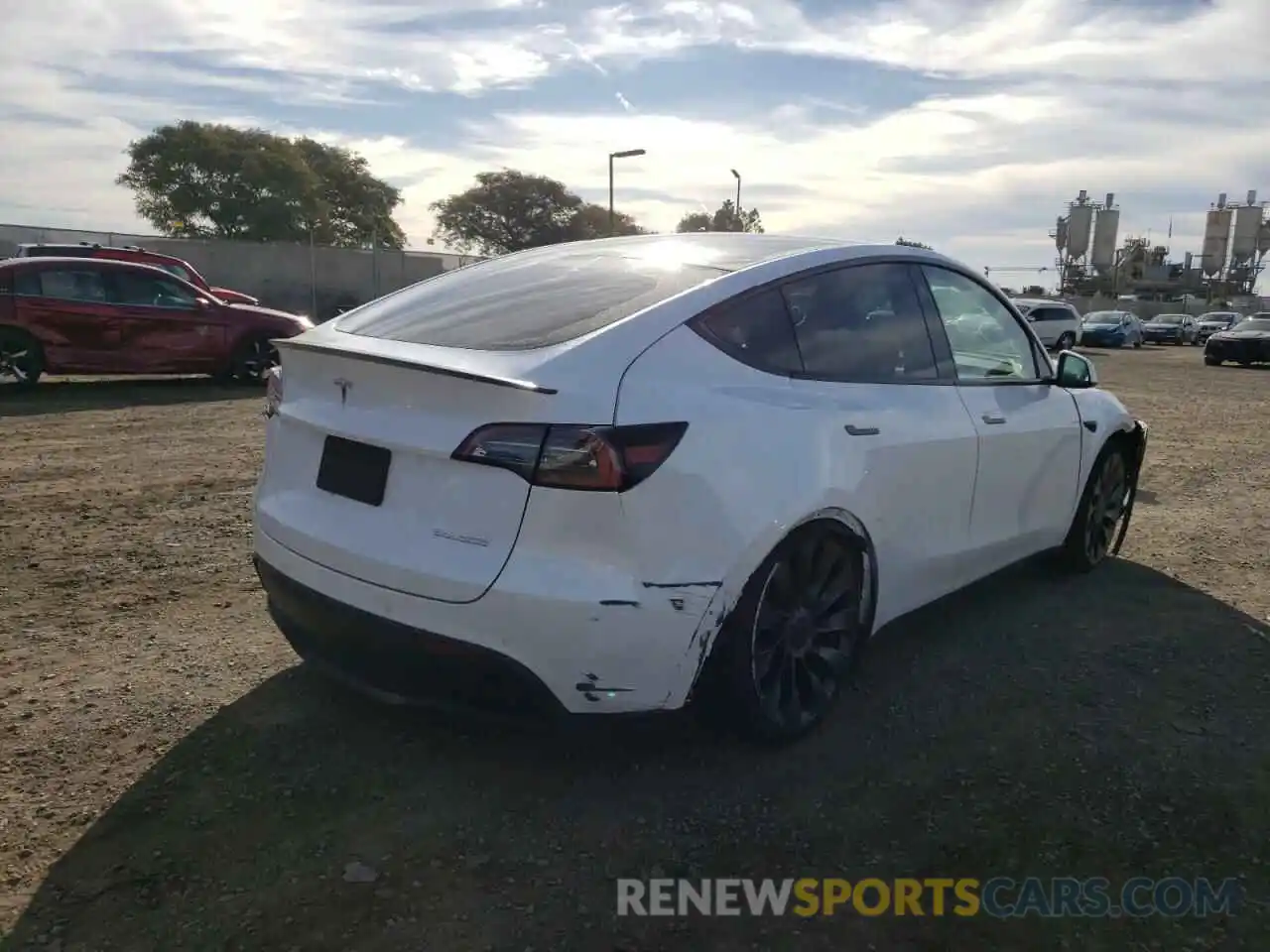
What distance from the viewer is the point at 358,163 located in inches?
2621

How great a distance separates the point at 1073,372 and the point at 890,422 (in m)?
1.69

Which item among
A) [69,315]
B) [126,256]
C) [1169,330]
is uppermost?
[126,256]

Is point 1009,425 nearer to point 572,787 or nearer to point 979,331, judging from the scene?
point 979,331

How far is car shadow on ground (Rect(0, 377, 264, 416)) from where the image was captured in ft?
33.2

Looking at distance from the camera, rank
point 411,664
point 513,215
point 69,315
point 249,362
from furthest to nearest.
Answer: point 513,215 → point 249,362 → point 69,315 → point 411,664

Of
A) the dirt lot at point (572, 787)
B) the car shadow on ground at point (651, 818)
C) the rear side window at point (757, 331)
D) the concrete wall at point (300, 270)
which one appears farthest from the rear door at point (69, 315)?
the concrete wall at point (300, 270)

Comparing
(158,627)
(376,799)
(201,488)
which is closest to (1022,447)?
(376,799)

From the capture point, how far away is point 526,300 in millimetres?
3252

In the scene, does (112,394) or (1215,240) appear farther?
(1215,240)

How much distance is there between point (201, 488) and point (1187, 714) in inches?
219

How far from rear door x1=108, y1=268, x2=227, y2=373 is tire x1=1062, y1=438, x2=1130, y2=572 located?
407 inches

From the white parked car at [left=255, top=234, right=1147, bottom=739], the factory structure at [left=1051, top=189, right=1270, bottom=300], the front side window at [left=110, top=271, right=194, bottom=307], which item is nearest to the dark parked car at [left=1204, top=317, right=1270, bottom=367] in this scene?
the front side window at [left=110, top=271, right=194, bottom=307]

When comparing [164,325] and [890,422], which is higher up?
[890,422]

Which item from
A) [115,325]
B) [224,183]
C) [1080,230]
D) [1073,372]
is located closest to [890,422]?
[1073,372]
